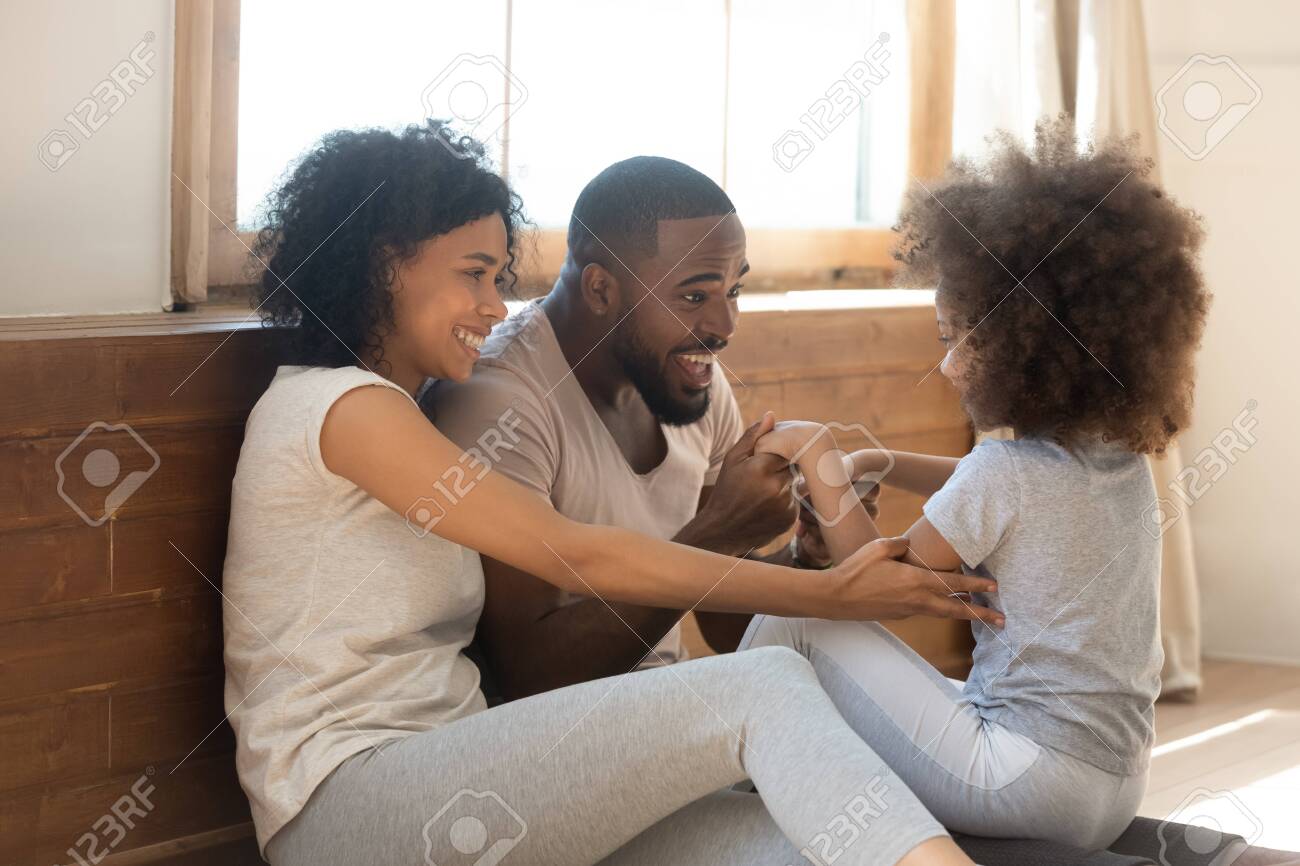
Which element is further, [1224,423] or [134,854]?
[1224,423]

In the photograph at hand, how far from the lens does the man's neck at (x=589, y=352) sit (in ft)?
5.99

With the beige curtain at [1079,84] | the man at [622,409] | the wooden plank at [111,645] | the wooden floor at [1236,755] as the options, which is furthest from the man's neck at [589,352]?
the beige curtain at [1079,84]

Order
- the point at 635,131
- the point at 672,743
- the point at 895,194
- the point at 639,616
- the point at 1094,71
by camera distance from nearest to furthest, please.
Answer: the point at 672,743
the point at 639,616
the point at 635,131
the point at 1094,71
the point at 895,194

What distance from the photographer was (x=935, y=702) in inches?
57.8

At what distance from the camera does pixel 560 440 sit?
5.69 feet

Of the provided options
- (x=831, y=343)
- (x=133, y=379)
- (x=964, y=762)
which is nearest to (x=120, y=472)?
(x=133, y=379)

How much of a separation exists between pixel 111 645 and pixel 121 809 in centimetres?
18

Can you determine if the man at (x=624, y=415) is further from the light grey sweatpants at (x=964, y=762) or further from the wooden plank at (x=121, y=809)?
the wooden plank at (x=121, y=809)

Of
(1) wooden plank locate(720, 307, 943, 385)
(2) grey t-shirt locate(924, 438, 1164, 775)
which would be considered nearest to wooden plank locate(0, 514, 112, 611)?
(2) grey t-shirt locate(924, 438, 1164, 775)

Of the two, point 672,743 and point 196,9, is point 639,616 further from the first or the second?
point 196,9

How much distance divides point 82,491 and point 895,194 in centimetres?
191

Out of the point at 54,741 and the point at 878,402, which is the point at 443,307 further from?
the point at 878,402

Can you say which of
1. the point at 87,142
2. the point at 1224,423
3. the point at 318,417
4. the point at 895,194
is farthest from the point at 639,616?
the point at 1224,423

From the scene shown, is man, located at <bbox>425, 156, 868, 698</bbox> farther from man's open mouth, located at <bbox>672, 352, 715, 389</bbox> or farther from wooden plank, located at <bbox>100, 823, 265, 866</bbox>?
wooden plank, located at <bbox>100, 823, 265, 866</bbox>
